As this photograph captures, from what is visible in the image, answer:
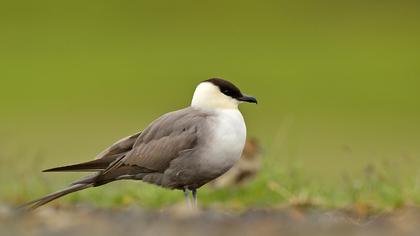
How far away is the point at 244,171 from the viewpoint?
32.1ft

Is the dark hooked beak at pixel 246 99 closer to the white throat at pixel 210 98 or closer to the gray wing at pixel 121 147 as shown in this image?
the white throat at pixel 210 98

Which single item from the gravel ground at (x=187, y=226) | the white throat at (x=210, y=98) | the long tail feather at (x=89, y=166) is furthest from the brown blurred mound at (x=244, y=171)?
the gravel ground at (x=187, y=226)

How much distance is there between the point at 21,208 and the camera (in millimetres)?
7926

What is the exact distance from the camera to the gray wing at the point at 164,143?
7.93m

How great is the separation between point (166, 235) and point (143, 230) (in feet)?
1.03

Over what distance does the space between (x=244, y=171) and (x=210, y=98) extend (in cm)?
176

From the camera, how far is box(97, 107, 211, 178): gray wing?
793 cm

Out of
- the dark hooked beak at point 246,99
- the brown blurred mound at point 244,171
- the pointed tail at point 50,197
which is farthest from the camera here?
the brown blurred mound at point 244,171

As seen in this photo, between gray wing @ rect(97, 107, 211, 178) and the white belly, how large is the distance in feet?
0.44

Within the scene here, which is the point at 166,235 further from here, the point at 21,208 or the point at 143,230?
the point at 21,208

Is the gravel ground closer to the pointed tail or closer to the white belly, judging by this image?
the white belly

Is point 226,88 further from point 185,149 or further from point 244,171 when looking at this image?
point 244,171

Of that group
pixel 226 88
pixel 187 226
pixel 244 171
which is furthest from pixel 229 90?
pixel 187 226

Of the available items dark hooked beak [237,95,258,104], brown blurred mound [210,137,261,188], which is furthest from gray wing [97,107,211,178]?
brown blurred mound [210,137,261,188]
